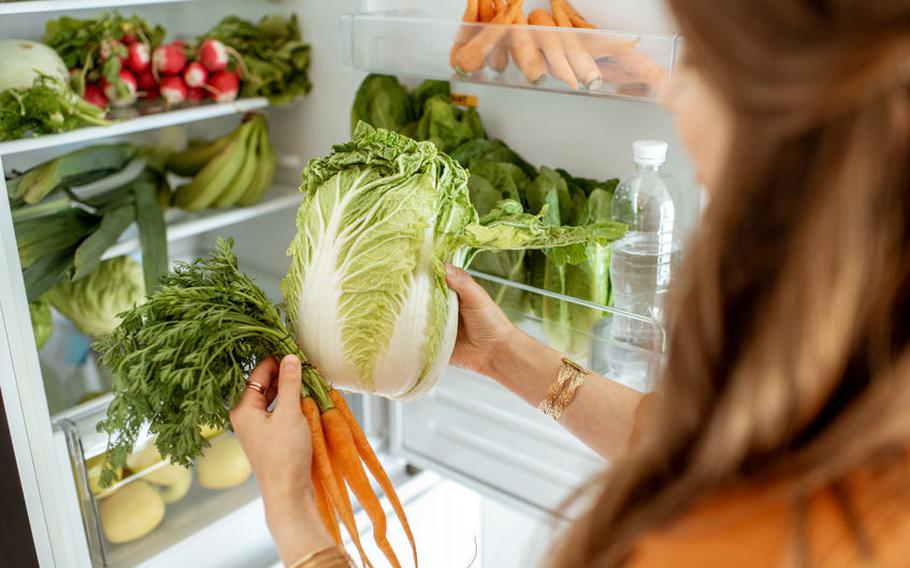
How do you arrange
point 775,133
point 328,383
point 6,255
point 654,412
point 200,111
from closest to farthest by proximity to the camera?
point 775,133 < point 654,412 < point 328,383 < point 6,255 < point 200,111

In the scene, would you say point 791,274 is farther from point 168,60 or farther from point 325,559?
point 168,60

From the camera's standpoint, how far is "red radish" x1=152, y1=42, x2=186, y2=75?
1707 millimetres

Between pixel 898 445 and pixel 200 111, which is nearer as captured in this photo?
pixel 898 445

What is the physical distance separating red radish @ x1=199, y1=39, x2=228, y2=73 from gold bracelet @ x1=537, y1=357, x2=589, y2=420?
100 centimetres

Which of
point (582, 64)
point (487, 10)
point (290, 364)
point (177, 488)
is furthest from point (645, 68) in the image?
point (177, 488)

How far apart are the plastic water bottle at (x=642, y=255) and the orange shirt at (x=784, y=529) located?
750 mm

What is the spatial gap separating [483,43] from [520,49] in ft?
0.23

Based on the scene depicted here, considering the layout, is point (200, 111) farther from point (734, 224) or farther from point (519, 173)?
point (734, 224)

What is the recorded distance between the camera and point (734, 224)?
55 cm

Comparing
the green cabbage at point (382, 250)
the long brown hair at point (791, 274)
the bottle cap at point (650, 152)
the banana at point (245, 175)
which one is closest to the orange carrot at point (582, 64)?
the bottle cap at point (650, 152)

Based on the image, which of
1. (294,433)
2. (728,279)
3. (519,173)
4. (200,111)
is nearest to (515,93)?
(519,173)

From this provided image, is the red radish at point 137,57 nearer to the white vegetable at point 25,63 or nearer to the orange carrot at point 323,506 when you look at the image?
the white vegetable at point 25,63

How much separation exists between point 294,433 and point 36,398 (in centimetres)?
60

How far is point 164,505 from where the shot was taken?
5.45ft
